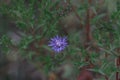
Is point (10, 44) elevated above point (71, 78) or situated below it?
above

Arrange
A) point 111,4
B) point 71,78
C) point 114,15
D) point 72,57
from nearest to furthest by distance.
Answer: point 114,15 → point 72,57 → point 111,4 → point 71,78

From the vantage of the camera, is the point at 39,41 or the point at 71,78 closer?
the point at 39,41

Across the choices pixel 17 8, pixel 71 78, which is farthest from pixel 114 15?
pixel 71 78

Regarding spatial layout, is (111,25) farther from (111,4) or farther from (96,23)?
(111,4)

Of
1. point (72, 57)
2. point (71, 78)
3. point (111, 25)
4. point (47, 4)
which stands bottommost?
point (71, 78)

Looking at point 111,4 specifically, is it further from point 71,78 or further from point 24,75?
point 24,75

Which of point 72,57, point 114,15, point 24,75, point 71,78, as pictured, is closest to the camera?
point 114,15

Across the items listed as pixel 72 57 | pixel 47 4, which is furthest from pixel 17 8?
pixel 72 57
